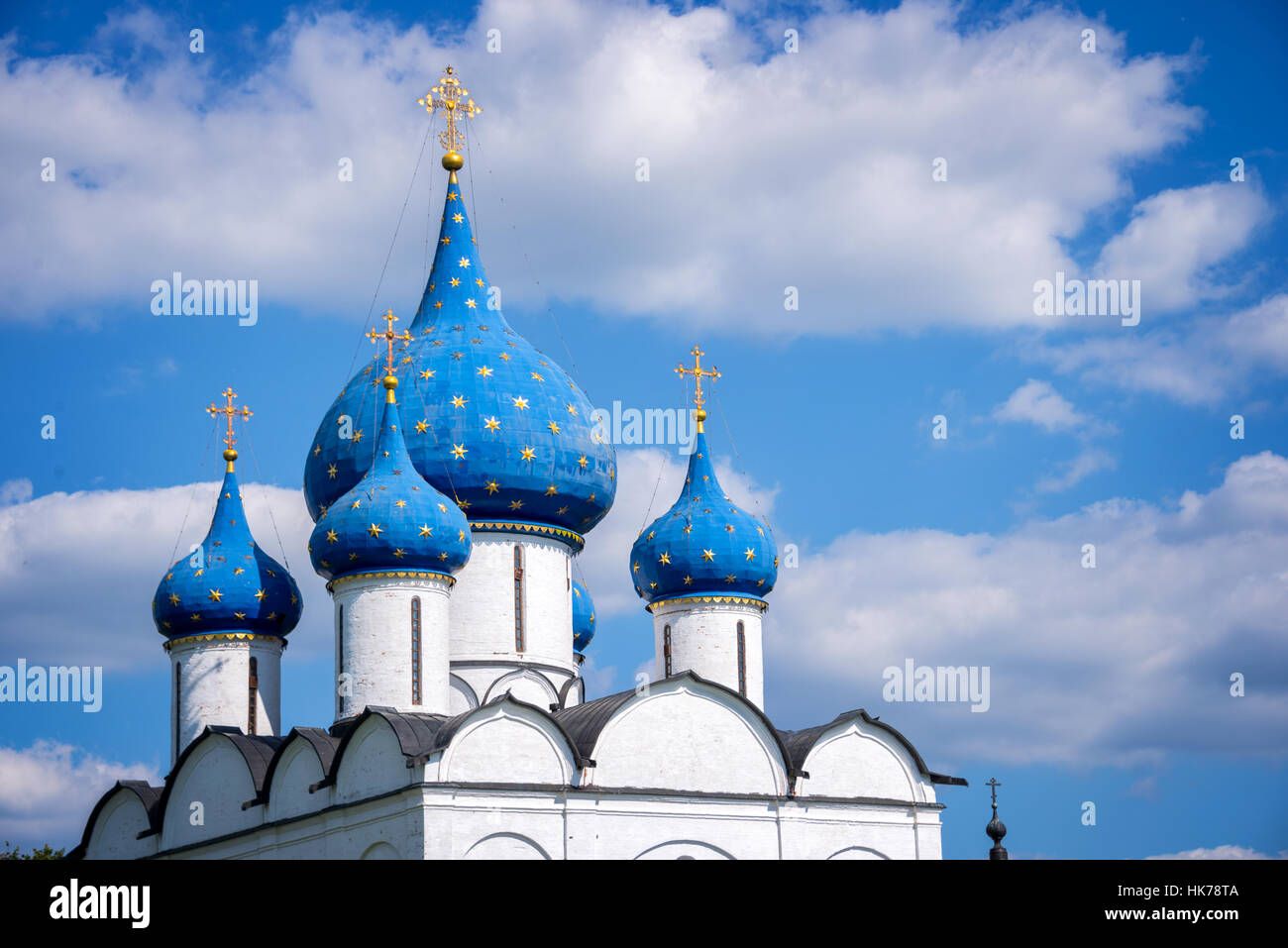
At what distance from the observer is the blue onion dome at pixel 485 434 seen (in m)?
25.3

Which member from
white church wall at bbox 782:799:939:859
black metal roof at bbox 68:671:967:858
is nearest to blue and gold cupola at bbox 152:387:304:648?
black metal roof at bbox 68:671:967:858

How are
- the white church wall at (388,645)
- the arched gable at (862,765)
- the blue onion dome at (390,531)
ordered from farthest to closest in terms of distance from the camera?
the arched gable at (862,765) < the blue onion dome at (390,531) < the white church wall at (388,645)

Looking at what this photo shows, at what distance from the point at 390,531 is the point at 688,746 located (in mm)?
4187

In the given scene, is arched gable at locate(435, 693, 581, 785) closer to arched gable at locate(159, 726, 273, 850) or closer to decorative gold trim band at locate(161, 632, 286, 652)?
arched gable at locate(159, 726, 273, 850)

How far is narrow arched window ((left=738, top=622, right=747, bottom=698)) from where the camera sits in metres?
25.3

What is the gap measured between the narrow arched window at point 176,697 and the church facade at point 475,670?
2.1 inches

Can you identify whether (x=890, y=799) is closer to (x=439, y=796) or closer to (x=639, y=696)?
(x=639, y=696)

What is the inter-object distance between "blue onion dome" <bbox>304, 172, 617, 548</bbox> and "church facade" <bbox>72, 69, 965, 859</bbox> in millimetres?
33

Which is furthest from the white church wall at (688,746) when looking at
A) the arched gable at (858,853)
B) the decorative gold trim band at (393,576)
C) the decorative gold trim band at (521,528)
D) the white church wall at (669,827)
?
the decorative gold trim band at (521,528)

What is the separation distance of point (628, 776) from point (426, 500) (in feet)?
13.4

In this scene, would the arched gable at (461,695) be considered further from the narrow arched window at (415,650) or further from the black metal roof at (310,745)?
the black metal roof at (310,745)
